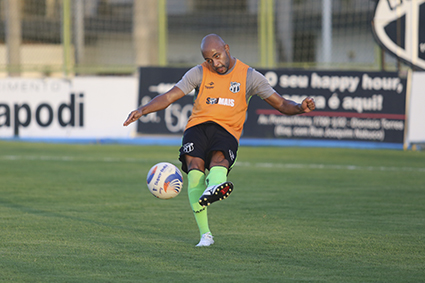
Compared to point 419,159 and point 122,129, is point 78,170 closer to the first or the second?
point 122,129

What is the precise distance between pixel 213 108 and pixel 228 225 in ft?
4.81

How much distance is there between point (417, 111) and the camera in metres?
14.0

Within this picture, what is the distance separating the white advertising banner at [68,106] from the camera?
629 inches

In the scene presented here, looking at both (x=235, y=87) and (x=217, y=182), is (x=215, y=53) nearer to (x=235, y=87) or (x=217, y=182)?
(x=235, y=87)

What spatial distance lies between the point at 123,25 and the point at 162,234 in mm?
15710

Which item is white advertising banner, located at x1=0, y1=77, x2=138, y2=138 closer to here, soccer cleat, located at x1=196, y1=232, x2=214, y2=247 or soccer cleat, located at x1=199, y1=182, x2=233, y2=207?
soccer cleat, located at x1=196, y1=232, x2=214, y2=247

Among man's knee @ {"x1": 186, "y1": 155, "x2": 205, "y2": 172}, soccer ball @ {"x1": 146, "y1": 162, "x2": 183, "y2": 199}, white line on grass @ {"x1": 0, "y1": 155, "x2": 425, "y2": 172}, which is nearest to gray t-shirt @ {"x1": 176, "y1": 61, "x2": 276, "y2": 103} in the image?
man's knee @ {"x1": 186, "y1": 155, "x2": 205, "y2": 172}

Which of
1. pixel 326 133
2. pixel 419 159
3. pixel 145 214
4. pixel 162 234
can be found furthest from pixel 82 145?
pixel 162 234

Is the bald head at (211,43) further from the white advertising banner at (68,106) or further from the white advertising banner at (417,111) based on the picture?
the white advertising banner at (68,106)

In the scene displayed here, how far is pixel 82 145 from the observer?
52.3 ft

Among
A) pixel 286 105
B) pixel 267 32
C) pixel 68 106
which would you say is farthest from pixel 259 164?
pixel 286 105

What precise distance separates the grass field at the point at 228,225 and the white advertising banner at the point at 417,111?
6.97ft

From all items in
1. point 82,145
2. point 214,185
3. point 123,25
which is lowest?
point 82,145

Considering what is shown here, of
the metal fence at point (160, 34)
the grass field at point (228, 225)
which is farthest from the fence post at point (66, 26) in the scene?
the grass field at point (228, 225)
